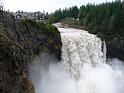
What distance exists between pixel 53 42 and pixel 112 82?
54.4ft

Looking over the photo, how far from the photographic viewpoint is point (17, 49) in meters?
31.7

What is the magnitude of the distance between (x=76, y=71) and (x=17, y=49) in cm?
1941

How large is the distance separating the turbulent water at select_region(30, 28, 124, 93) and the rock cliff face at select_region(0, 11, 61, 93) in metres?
2.72

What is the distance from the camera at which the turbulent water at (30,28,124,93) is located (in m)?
44.8

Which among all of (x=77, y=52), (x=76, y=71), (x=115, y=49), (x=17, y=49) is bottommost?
(x=115, y=49)

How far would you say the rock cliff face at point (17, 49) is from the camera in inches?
1166

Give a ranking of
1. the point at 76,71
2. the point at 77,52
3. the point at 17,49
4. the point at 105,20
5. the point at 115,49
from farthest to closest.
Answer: the point at 105,20 → the point at 115,49 → the point at 77,52 → the point at 76,71 → the point at 17,49

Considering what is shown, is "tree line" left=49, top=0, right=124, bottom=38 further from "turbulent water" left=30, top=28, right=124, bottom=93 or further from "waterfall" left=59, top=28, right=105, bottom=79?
"waterfall" left=59, top=28, right=105, bottom=79

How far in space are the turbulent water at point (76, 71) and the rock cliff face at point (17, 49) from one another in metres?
2.72

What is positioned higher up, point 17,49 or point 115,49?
point 17,49

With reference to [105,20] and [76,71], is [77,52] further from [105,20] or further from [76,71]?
[105,20]

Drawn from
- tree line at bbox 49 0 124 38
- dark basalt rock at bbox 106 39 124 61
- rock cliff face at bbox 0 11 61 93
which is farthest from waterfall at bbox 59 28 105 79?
tree line at bbox 49 0 124 38

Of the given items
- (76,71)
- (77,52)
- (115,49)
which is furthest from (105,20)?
(76,71)

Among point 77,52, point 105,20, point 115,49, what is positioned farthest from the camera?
point 105,20
